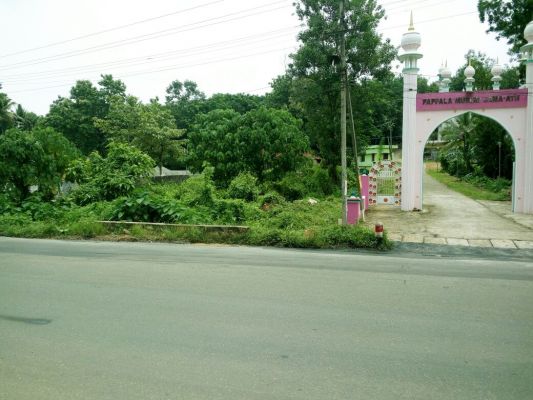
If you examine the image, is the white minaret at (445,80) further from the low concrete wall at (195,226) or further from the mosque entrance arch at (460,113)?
the low concrete wall at (195,226)

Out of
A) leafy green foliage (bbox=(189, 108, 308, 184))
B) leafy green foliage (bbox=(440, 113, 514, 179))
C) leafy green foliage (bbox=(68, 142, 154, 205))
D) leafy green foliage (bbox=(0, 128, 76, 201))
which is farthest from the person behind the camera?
leafy green foliage (bbox=(440, 113, 514, 179))

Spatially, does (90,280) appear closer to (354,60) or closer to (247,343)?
(247,343)

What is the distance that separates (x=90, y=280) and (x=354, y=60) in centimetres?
1849

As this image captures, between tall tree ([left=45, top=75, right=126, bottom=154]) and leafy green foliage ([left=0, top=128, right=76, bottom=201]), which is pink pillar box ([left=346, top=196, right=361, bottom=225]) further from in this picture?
tall tree ([left=45, top=75, right=126, bottom=154])

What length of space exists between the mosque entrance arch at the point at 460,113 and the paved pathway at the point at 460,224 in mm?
970

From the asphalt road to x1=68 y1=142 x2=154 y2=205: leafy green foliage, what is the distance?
945 cm

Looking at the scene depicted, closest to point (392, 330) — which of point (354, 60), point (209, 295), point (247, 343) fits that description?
point (247, 343)

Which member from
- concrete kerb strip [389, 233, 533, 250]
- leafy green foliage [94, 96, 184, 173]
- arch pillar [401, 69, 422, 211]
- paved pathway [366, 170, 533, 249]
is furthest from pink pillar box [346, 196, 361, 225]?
leafy green foliage [94, 96, 184, 173]

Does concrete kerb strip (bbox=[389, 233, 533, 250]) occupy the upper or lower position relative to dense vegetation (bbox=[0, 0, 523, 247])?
lower

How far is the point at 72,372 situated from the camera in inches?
154

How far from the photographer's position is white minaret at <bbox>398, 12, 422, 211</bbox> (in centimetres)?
1605

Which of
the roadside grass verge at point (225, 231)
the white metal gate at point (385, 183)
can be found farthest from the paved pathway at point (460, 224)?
the roadside grass verge at point (225, 231)

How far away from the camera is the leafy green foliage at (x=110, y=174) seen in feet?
57.3

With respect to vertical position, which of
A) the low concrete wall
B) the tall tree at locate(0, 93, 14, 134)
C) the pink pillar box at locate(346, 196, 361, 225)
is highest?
the tall tree at locate(0, 93, 14, 134)
